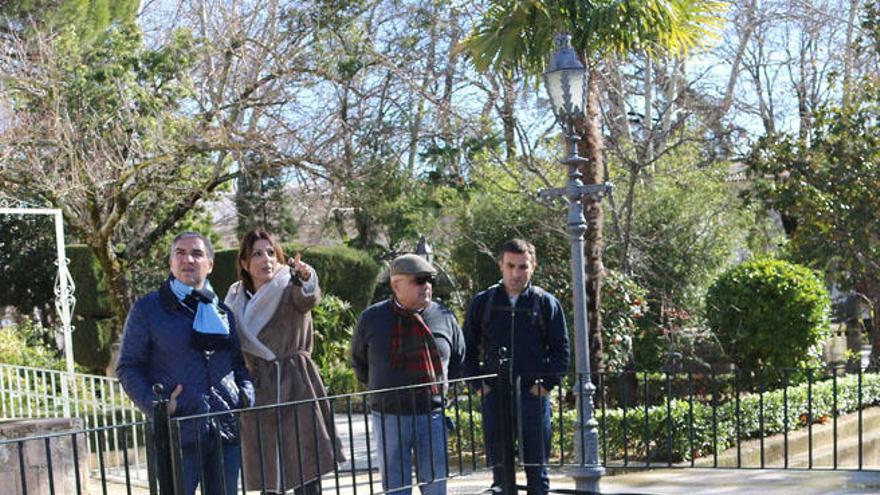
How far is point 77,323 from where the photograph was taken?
1888 cm

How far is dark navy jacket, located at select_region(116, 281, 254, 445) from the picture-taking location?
4.95 m

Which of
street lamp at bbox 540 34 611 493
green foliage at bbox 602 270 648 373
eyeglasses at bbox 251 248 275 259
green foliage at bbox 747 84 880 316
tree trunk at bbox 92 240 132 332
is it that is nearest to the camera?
eyeglasses at bbox 251 248 275 259

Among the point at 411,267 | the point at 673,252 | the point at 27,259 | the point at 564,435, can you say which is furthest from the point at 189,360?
the point at 27,259

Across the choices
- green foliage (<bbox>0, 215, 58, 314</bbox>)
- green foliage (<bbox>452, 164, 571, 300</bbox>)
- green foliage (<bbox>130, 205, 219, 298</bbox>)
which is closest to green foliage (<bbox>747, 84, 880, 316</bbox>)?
green foliage (<bbox>452, 164, 571, 300</bbox>)

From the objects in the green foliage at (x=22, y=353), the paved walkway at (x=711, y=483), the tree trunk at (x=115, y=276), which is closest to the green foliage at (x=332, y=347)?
the tree trunk at (x=115, y=276)

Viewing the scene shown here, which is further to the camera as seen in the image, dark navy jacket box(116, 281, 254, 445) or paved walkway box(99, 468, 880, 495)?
paved walkway box(99, 468, 880, 495)

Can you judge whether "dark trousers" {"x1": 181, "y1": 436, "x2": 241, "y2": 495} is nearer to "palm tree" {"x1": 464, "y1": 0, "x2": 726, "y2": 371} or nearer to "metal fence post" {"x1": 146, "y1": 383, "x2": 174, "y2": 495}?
"metal fence post" {"x1": 146, "y1": 383, "x2": 174, "y2": 495}

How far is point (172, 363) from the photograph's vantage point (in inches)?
198

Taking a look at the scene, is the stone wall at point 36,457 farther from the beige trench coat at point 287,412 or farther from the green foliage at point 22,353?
the green foliage at point 22,353

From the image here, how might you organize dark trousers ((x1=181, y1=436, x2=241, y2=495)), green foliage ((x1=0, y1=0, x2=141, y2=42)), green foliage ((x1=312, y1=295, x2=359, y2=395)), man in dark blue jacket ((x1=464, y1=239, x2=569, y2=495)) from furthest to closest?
green foliage ((x1=0, y1=0, x2=141, y2=42)), green foliage ((x1=312, y1=295, x2=359, y2=395)), man in dark blue jacket ((x1=464, y1=239, x2=569, y2=495)), dark trousers ((x1=181, y1=436, x2=241, y2=495))

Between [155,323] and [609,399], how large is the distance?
7.85 metres

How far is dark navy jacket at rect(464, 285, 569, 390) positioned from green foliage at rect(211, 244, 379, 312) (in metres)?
11.5

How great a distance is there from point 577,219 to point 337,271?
1082 centimetres

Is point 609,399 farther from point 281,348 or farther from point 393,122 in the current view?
point 281,348
